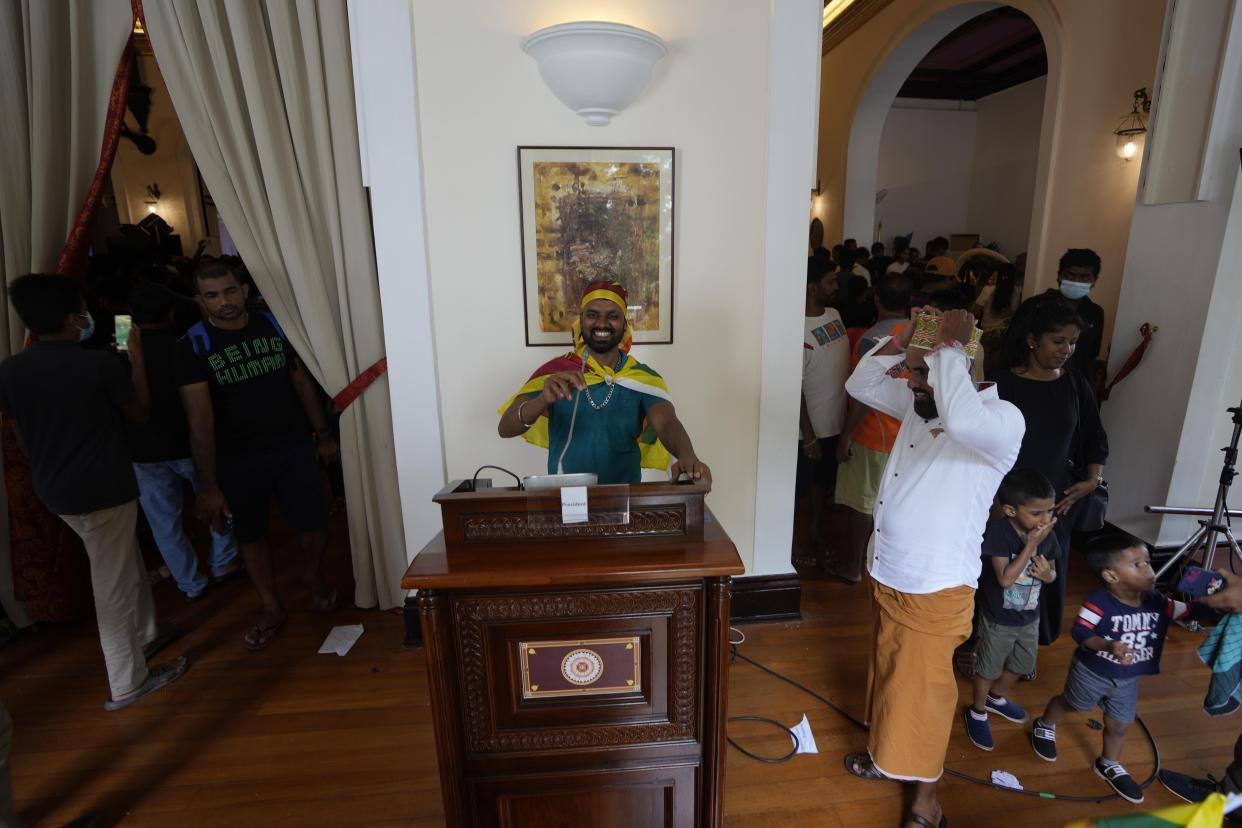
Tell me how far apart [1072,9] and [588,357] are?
4.67 meters

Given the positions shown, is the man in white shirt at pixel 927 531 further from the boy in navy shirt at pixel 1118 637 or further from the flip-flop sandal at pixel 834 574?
the flip-flop sandal at pixel 834 574

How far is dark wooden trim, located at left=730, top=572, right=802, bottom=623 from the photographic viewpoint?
3.13 meters

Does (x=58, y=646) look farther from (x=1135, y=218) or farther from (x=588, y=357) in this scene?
(x=1135, y=218)

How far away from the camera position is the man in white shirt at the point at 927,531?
1.66 metres

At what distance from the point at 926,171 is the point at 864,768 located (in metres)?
11.1

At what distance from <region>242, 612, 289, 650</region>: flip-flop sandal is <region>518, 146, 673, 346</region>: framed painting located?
1910 mm

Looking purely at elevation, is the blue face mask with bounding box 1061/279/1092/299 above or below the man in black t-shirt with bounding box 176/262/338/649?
above

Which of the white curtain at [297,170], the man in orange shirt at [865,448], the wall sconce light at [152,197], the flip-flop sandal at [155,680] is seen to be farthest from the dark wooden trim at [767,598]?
the wall sconce light at [152,197]

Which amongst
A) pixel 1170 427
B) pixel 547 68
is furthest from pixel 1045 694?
pixel 547 68

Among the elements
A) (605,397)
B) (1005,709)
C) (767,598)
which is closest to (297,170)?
(605,397)

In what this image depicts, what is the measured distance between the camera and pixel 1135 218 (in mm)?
3438

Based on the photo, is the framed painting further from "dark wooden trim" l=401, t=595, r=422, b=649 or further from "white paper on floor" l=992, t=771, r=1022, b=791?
"white paper on floor" l=992, t=771, r=1022, b=791

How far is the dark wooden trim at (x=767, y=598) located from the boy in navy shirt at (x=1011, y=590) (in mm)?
878

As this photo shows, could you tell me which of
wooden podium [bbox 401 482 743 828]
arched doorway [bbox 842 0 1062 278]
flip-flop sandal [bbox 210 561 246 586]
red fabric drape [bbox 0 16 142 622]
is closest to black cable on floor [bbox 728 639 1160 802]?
wooden podium [bbox 401 482 743 828]
